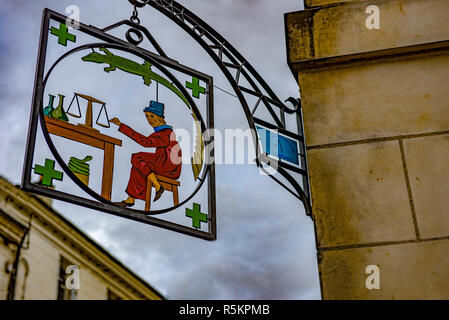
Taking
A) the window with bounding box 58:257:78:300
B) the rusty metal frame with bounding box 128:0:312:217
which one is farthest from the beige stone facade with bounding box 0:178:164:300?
the rusty metal frame with bounding box 128:0:312:217

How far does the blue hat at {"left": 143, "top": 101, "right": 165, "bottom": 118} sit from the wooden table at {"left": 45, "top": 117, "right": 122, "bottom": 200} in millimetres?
459

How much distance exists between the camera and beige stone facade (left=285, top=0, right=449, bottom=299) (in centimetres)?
450

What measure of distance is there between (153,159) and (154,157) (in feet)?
0.08

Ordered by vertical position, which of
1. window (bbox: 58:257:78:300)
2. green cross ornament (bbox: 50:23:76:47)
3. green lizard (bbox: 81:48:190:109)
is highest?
window (bbox: 58:257:78:300)

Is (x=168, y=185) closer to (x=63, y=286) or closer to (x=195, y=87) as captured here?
(x=195, y=87)

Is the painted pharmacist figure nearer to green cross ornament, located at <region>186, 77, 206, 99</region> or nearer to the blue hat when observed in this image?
the blue hat

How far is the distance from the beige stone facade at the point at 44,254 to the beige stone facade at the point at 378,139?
14853 millimetres

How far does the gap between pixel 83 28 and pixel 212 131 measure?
1.18 meters

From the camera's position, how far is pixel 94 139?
14.4ft

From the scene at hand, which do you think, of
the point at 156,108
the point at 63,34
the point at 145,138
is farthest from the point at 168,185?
the point at 63,34

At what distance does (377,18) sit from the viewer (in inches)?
209

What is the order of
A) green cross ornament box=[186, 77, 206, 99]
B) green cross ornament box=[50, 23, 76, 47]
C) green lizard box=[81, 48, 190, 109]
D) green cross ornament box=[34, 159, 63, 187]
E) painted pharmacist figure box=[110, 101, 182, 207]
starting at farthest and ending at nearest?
green cross ornament box=[186, 77, 206, 99] → green lizard box=[81, 48, 190, 109] → green cross ornament box=[50, 23, 76, 47] → painted pharmacist figure box=[110, 101, 182, 207] → green cross ornament box=[34, 159, 63, 187]

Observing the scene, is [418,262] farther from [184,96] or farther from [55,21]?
[55,21]

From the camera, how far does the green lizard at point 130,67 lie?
15.6ft
